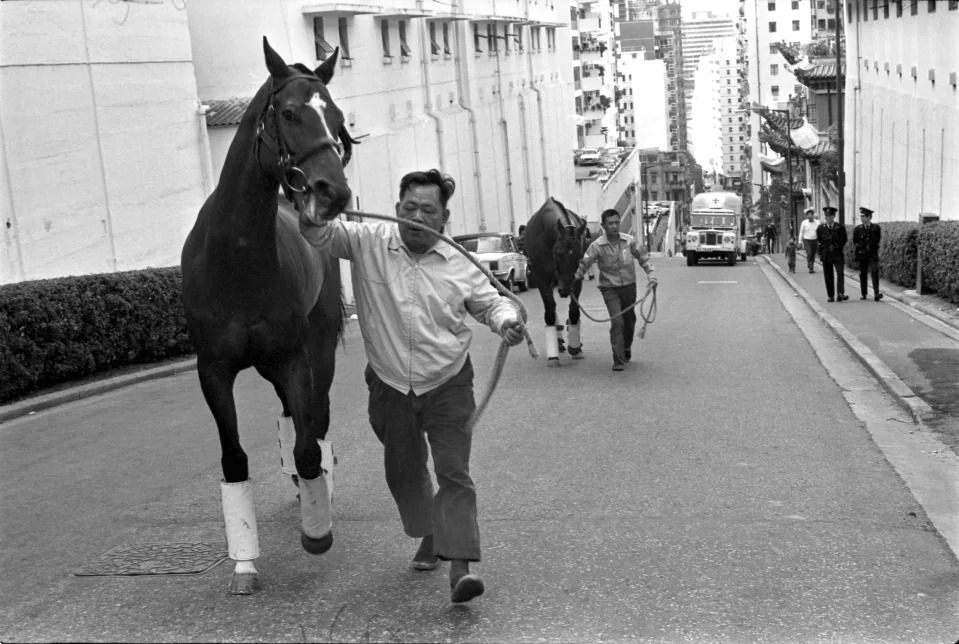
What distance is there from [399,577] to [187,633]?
117 centimetres

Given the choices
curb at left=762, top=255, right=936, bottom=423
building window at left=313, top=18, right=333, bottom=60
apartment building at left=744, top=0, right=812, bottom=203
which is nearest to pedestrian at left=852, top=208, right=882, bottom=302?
curb at left=762, top=255, right=936, bottom=423

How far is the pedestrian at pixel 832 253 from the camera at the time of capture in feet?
80.2

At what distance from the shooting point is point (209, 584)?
6.28 meters

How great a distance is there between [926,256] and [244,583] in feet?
62.8

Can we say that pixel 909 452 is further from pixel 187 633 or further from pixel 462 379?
pixel 187 633

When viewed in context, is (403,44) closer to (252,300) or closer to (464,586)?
(252,300)

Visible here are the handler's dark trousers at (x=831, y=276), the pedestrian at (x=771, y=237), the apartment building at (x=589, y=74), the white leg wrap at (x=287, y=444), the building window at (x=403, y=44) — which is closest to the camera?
the white leg wrap at (x=287, y=444)

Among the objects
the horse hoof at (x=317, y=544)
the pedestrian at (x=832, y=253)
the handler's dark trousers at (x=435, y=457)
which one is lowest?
the pedestrian at (x=832, y=253)

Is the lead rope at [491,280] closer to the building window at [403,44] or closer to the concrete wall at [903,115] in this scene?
the concrete wall at [903,115]

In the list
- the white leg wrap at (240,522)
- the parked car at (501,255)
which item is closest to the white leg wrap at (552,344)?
the white leg wrap at (240,522)

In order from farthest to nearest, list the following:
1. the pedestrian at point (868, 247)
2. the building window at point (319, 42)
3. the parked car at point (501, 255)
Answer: the parked car at point (501, 255)
the building window at point (319, 42)
the pedestrian at point (868, 247)

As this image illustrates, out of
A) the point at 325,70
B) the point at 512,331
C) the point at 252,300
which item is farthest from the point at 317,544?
the point at 325,70

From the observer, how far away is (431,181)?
238 inches

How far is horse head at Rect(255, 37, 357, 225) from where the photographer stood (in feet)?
17.8
